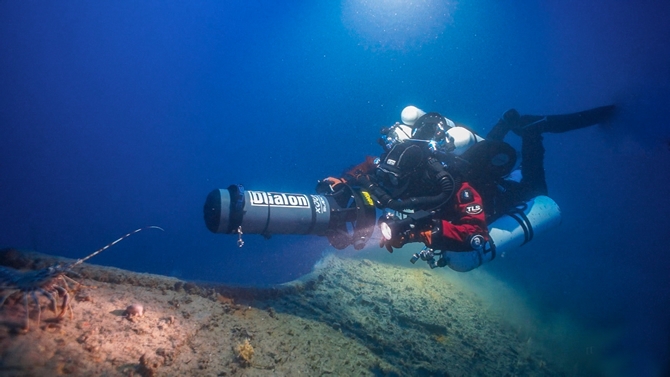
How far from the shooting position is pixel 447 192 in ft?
13.7

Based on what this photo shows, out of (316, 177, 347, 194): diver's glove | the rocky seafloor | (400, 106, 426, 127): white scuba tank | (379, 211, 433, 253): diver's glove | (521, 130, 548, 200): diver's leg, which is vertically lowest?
the rocky seafloor

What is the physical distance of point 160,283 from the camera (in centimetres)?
389

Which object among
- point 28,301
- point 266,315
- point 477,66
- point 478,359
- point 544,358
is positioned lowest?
point 544,358

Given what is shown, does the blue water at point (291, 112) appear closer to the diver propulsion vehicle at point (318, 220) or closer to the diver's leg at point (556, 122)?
Result: the diver's leg at point (556, 122)

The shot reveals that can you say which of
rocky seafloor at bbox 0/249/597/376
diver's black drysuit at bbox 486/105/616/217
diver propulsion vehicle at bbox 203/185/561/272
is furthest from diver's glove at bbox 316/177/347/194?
diver's black drysuit at bbox 486/105/616/217

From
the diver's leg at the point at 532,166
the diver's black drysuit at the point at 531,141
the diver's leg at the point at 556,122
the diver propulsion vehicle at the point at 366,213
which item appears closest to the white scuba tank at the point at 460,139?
the diver propulsion vehicle at the point at 366,213

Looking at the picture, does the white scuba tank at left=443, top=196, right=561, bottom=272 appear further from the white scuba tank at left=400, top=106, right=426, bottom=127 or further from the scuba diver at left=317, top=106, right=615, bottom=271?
the white scuba tank at left=400, top=106, right=426, bottom=127

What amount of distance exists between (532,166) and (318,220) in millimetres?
4876

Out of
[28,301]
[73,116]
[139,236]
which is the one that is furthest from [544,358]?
[73,116]

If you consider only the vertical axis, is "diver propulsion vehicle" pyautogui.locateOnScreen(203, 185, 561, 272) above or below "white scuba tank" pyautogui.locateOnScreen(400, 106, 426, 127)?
below

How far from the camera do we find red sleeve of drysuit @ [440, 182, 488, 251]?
4133 millimetres

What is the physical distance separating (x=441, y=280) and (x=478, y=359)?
2900 mm

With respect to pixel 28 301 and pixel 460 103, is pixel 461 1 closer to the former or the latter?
pixel 460 103

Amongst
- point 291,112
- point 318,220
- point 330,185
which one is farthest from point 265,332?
point 291,112
